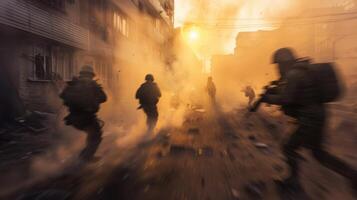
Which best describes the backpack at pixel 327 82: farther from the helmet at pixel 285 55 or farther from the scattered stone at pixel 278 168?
the scattered stone at pixel 278 168

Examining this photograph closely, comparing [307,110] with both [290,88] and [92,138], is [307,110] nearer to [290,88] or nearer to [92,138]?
[290,88]

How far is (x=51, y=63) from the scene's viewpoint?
10.6 meters

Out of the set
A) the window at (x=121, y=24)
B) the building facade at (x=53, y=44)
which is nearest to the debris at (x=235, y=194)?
the building facade at (x=53, y=44)

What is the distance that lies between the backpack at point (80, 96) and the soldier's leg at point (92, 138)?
10.7 inches

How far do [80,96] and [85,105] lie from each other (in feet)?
0.58

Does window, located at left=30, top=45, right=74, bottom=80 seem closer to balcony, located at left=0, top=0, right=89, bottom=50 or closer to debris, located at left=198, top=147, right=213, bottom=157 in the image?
balcony, located at left=0, top=0, right=89, bottom=50

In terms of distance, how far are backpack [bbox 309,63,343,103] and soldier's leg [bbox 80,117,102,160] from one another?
3588 millimetres

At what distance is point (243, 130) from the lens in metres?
7.85

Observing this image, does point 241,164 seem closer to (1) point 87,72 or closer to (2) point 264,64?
(1) point 87,72

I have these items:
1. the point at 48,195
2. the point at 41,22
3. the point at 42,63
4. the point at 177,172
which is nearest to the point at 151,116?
the point at 177,172

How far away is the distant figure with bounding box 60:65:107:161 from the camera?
177 inches

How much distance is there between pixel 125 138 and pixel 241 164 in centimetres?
336

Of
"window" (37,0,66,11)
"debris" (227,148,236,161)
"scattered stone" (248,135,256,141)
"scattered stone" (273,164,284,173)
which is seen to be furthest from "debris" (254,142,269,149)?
"window" (37,0,66,11)

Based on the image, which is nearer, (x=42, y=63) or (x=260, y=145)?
(x=260, y=145)
